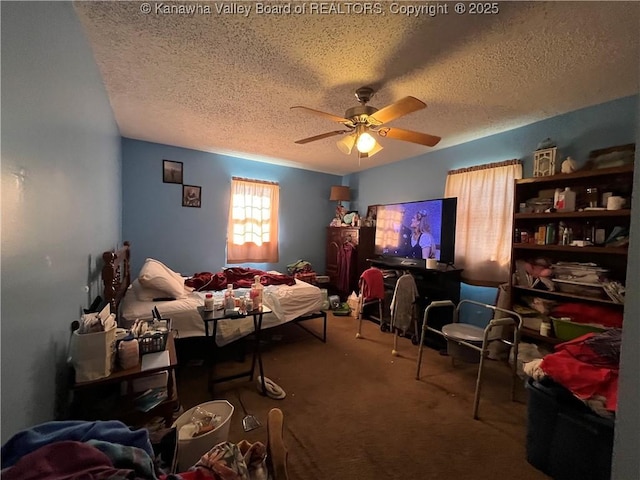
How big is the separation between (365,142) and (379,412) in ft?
6.53

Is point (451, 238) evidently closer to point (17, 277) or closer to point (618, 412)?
point (618, 412)

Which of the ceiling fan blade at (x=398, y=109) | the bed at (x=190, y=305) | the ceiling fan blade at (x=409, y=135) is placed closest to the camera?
the ceiling fan blade at (x=398, y=109)

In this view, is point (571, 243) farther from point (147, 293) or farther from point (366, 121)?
point (147, 293)

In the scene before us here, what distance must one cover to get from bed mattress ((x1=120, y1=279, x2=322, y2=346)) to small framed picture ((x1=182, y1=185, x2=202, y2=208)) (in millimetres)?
1569

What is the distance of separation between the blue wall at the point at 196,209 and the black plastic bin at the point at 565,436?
3.68m

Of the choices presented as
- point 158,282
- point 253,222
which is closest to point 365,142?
point 158,282

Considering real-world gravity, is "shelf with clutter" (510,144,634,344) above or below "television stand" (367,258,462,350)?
above

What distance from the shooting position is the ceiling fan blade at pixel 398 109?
1607mm

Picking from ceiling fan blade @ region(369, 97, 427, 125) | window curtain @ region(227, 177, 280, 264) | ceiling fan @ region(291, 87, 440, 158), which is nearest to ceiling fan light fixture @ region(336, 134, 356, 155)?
ceiling fan @ region(291, 87, 440, 158)

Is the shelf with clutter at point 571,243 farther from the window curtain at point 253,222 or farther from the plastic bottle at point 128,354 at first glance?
the window curtain at point 253,222

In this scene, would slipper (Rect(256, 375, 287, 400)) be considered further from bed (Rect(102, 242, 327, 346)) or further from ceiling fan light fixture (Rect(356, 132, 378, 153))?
ceiling fan light fixture (Rect(356, 132, 378, 153))

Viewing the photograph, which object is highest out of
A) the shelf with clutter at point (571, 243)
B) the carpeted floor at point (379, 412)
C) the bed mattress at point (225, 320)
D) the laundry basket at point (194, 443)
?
the shelf with clutter at point (571, 243)

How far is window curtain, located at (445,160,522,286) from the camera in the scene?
279cm

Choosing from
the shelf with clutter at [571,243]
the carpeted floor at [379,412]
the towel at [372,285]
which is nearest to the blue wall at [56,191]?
the shelf with clutter at [571,243]
